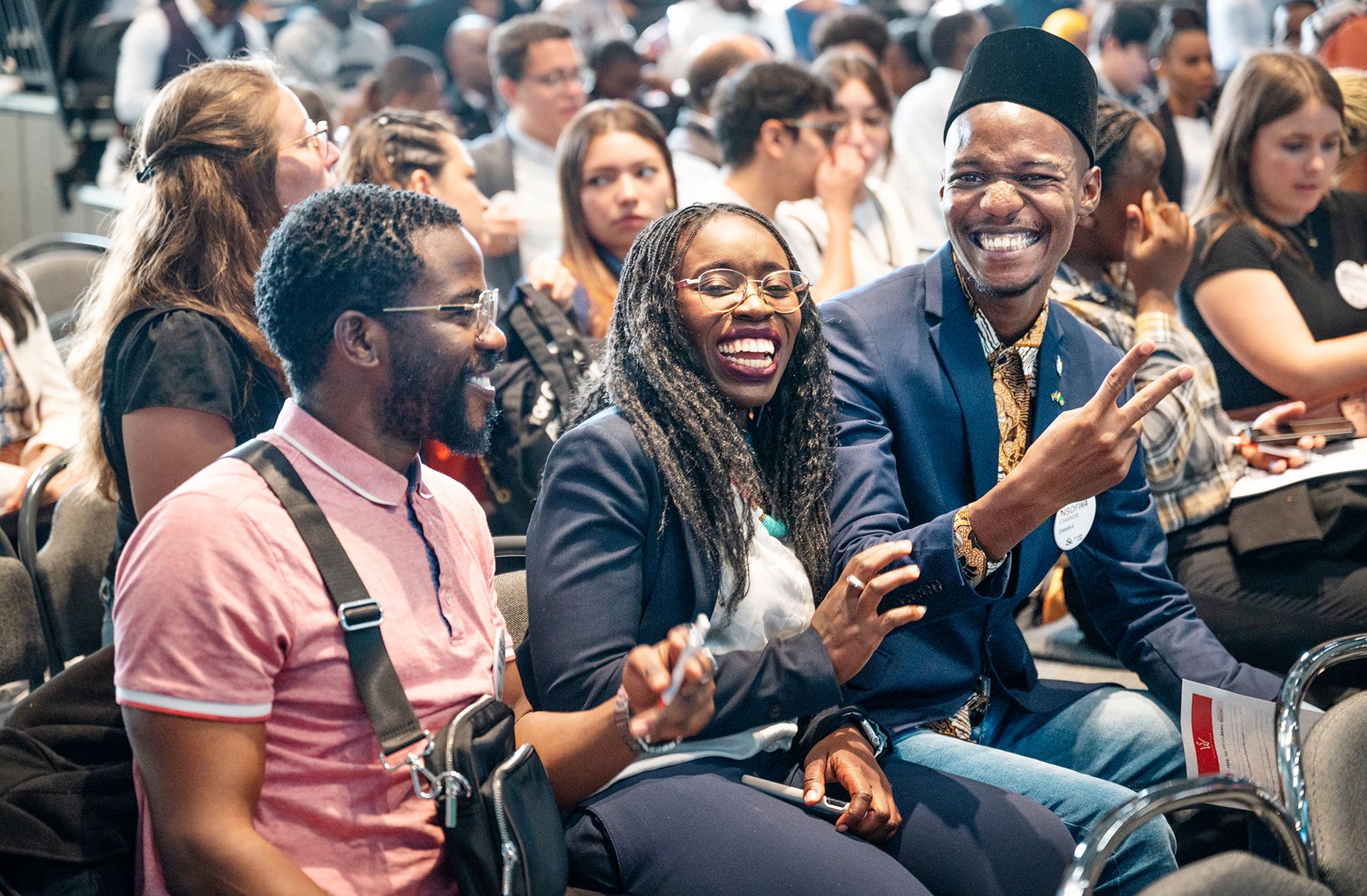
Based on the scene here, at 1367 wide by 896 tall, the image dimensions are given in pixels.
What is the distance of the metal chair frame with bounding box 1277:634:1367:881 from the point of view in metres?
1.90

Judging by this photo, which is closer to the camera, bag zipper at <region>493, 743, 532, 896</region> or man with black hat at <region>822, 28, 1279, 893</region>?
bag zipper at <region>493, 743, 532, 896</region>

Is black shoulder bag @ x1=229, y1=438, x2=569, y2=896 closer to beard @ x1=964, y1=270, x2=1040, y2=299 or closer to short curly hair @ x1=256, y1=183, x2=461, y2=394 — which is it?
short curly hair @ x1=256, y1=183, x2=461, y2=394

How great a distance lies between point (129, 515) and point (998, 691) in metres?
1.71

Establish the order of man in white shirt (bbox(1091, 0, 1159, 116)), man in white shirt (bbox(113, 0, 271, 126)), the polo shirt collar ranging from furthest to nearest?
1. man in white shirt (bbox(1091, 0, 1159, 116))
2. man in white shirt (bbox(113, 0, 271, 126))
3. the polo shirt collar

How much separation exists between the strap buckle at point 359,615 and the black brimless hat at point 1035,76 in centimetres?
149

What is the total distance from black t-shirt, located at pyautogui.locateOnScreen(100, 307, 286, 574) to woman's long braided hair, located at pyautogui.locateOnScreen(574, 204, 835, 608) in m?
0.62

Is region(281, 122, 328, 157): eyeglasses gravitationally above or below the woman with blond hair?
below

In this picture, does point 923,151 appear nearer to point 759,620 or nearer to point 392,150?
point 392,150

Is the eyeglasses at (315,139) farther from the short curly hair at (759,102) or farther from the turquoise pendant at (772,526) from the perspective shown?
the short curly hair at (759,102)

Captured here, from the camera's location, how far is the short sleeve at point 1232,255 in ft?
11.2

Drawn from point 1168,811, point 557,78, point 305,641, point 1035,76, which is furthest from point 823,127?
point 305,641

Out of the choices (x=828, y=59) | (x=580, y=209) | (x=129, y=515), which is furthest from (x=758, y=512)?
(x=828, y=59)

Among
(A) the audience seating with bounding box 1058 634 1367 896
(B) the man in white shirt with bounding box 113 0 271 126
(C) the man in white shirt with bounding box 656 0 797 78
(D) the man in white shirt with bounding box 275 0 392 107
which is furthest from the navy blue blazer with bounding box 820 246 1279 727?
(D) the man in white shirt with bounding box 275 0 392 107

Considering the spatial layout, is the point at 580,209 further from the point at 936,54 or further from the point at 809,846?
the point at 936,54
